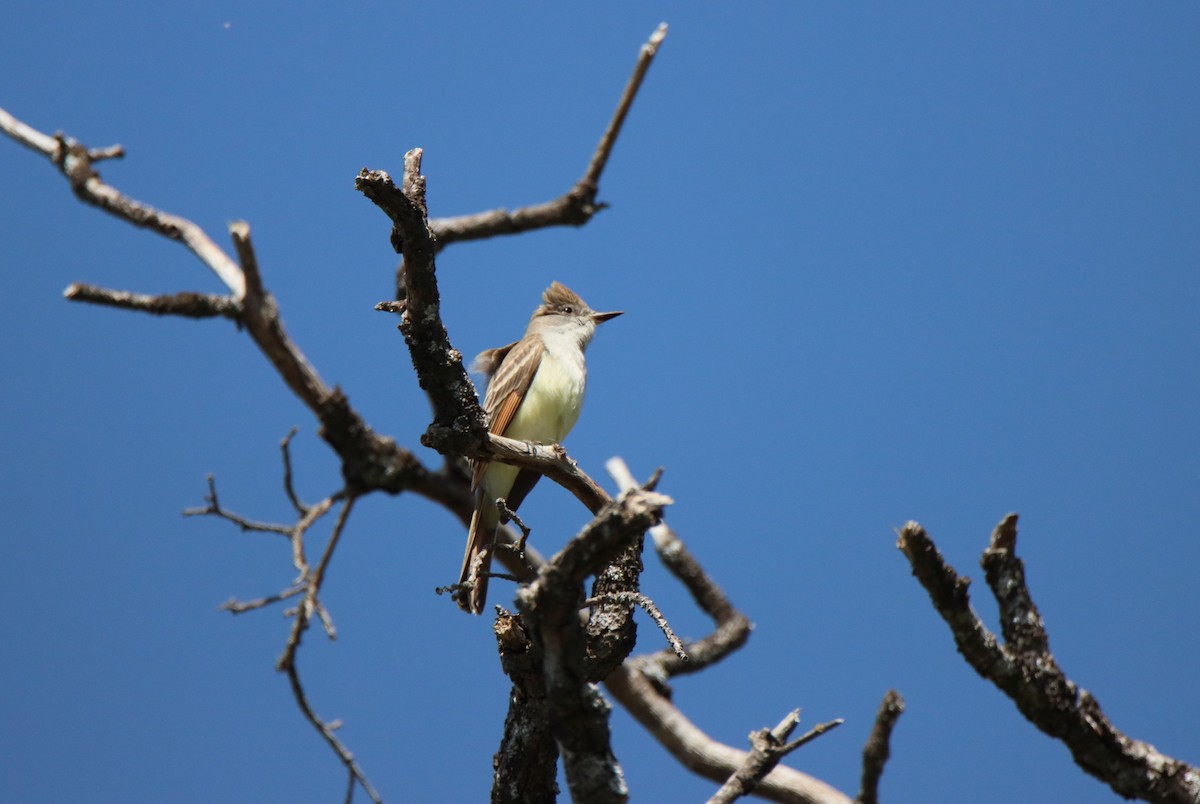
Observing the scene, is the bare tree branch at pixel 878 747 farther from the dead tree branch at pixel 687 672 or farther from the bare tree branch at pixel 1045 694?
the dead tree branch at pixel 687 672

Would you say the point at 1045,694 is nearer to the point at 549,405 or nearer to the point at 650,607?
the point at 650,607

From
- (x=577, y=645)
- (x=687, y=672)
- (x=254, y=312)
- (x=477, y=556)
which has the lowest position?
(x=577, y=645)

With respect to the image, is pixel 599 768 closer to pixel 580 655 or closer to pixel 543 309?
pixel 580 655

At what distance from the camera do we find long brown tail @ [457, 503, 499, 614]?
14.1ft

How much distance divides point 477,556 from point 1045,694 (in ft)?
7.83

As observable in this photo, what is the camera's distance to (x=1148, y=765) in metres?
4.35

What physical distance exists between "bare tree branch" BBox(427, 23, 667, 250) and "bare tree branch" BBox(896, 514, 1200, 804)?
169 inches

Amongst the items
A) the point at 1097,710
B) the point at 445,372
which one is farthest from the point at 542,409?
the point at 1097,710

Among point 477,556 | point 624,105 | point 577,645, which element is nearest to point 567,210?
point 624,105

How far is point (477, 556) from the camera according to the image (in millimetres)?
4543

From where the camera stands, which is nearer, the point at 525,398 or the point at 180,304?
→ the point at 525,398

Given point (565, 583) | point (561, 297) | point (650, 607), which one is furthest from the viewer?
point (561, 297)

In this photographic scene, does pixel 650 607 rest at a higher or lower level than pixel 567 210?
lower

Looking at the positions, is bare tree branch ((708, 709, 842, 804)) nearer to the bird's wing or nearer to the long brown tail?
the long brown tail
